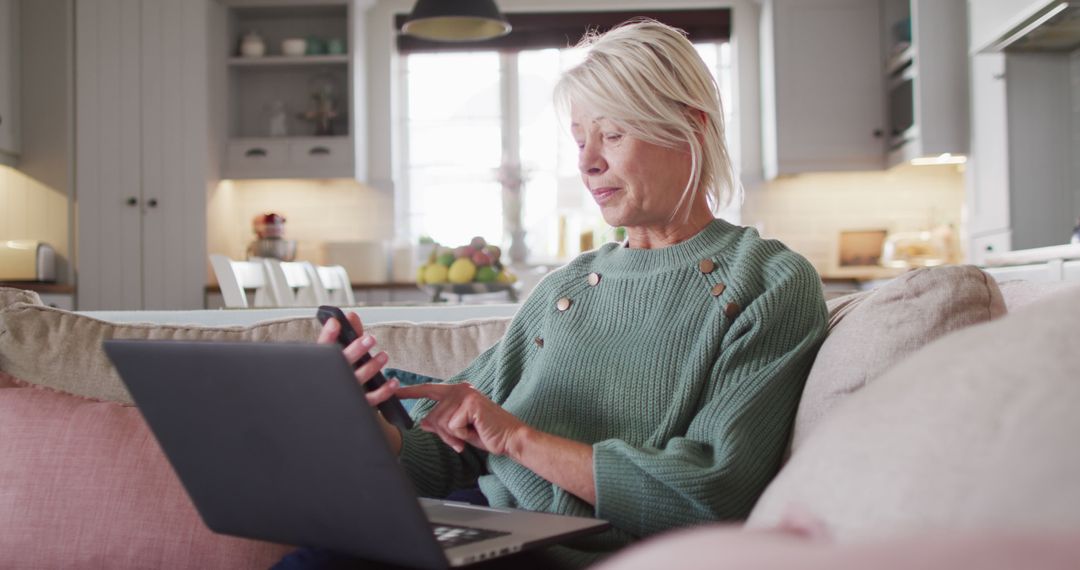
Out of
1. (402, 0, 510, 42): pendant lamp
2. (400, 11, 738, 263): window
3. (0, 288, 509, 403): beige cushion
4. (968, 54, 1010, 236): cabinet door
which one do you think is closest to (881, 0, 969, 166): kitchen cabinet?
(968, 54, 1010, 236): cabinet door

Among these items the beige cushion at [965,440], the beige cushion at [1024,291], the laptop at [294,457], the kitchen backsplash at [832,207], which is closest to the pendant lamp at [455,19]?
the kitchen backsplash at [832,207]

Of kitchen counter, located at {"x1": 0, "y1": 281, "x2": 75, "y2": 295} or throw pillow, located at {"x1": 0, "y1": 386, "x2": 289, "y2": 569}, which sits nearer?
throw pillow, located at {"x1": 0, "y1": 386, "x2": 289, "y2": 569}

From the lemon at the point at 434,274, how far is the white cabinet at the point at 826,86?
A: 9.98 feet

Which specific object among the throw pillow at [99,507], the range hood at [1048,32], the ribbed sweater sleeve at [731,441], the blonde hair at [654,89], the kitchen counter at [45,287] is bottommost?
the throw pillow at [99,507]

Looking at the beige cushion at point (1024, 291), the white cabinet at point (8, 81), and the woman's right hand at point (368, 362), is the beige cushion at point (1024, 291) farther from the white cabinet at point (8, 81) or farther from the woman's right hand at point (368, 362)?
the white cabinet at point (8, 81)

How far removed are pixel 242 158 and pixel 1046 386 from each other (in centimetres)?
638

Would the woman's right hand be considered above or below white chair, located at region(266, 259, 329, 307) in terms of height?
below

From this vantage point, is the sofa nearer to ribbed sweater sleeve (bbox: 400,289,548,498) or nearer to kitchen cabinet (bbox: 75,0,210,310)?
ribbed sweater sleeve (bbox: 400,289,548,498)

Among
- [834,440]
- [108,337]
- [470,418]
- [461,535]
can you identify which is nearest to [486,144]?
[108,337]

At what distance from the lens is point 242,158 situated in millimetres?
6598

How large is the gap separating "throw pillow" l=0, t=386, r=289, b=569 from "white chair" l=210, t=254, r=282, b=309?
1.35 meters

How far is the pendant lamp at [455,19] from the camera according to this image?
15.2 ft

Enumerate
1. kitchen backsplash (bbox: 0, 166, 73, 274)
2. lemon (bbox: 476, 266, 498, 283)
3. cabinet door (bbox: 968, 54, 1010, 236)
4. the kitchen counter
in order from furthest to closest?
kitchen backsplash (bbox: 0, 166, 73, 274), the kitchen counter, cabinet door (bbox: 968, 54, 1010, 236), lemon (bbox: 476, 266, 498, 283)

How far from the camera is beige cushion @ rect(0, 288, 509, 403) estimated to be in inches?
75.1
